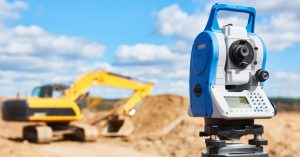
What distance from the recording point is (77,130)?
16453 millimetres

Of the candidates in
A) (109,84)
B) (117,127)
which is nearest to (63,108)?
(109,84)

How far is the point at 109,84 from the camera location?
17.7 meters

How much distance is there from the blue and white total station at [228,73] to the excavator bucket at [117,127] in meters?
13.6

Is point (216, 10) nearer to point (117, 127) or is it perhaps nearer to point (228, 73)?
point (228, 73)

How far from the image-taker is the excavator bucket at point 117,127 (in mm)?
17406

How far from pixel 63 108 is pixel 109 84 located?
7.75 feet

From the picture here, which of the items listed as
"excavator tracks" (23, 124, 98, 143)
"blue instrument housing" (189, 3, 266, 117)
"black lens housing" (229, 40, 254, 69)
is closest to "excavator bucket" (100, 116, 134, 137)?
"excavator tracks" (23, 124, 98, 143)

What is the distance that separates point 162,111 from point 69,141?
383 centimetres

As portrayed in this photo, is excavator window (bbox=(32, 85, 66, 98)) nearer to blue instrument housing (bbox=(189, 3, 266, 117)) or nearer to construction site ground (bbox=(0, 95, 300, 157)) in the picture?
construction site ground (bbox=(0, 95, 300, 157))

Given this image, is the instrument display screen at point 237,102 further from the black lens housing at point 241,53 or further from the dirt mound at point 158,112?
the dirt mound at point 158,112

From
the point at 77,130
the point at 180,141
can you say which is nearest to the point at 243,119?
the point at 180,141

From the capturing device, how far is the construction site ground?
12.8m

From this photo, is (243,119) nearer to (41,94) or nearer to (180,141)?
(180,141)

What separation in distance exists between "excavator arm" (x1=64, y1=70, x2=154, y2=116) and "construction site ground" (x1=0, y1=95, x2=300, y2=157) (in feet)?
2.91
